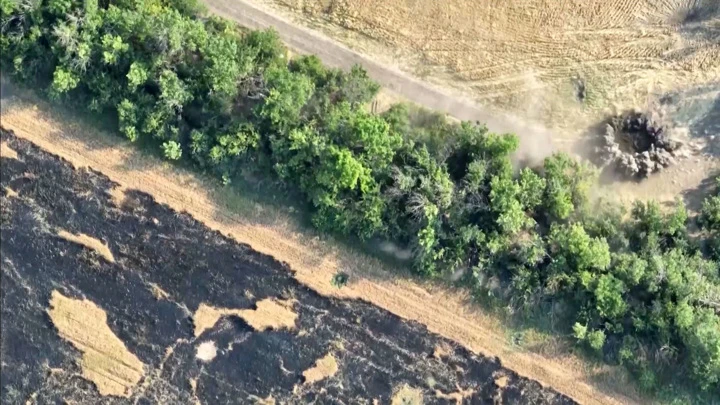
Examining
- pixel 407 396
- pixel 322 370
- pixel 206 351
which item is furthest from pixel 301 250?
pixel 407 396

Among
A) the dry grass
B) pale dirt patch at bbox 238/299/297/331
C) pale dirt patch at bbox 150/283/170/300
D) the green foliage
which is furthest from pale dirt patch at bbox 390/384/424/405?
the green foliage

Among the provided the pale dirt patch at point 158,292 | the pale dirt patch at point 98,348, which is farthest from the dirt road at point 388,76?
the pale dirt patch at point 98,348

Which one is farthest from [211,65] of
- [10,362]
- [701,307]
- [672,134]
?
[701,307]

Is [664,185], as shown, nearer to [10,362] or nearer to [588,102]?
[588,102]

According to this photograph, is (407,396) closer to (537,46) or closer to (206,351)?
(206,351)

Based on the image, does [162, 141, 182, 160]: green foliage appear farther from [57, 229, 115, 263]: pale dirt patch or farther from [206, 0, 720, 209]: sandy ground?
[206, 0, 720, 209]: sandy ground
